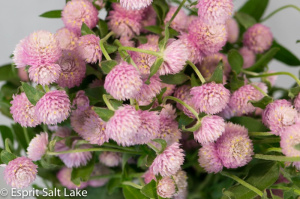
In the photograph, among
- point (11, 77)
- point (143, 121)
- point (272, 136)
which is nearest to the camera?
point (143, 121)

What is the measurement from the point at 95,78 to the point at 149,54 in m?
0.13

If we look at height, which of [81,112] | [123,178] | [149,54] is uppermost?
[149,54]

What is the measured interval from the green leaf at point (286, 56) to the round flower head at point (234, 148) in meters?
0.28

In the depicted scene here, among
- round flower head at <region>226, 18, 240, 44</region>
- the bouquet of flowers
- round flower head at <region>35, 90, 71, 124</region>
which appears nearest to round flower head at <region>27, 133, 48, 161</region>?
the bouquet of flowers

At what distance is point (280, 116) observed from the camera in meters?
0.55

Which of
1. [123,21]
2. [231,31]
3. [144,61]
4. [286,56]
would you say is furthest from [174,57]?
[286,56]

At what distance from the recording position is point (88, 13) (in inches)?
24.5

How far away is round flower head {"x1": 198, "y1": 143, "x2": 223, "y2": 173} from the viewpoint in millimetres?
590

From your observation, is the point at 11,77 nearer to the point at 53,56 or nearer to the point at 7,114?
the point at 7,114

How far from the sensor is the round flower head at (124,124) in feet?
1.56

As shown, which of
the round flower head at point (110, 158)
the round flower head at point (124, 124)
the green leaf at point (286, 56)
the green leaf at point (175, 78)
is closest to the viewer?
the round flower head at point (124, 124)

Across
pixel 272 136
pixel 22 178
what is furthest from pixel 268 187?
pixel 22 178

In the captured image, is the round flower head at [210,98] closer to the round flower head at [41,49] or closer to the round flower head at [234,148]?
the round flower head at [234,148]

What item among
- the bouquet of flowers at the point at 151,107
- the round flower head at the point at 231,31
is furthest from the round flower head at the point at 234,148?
the round flower head at the point at 231,31
